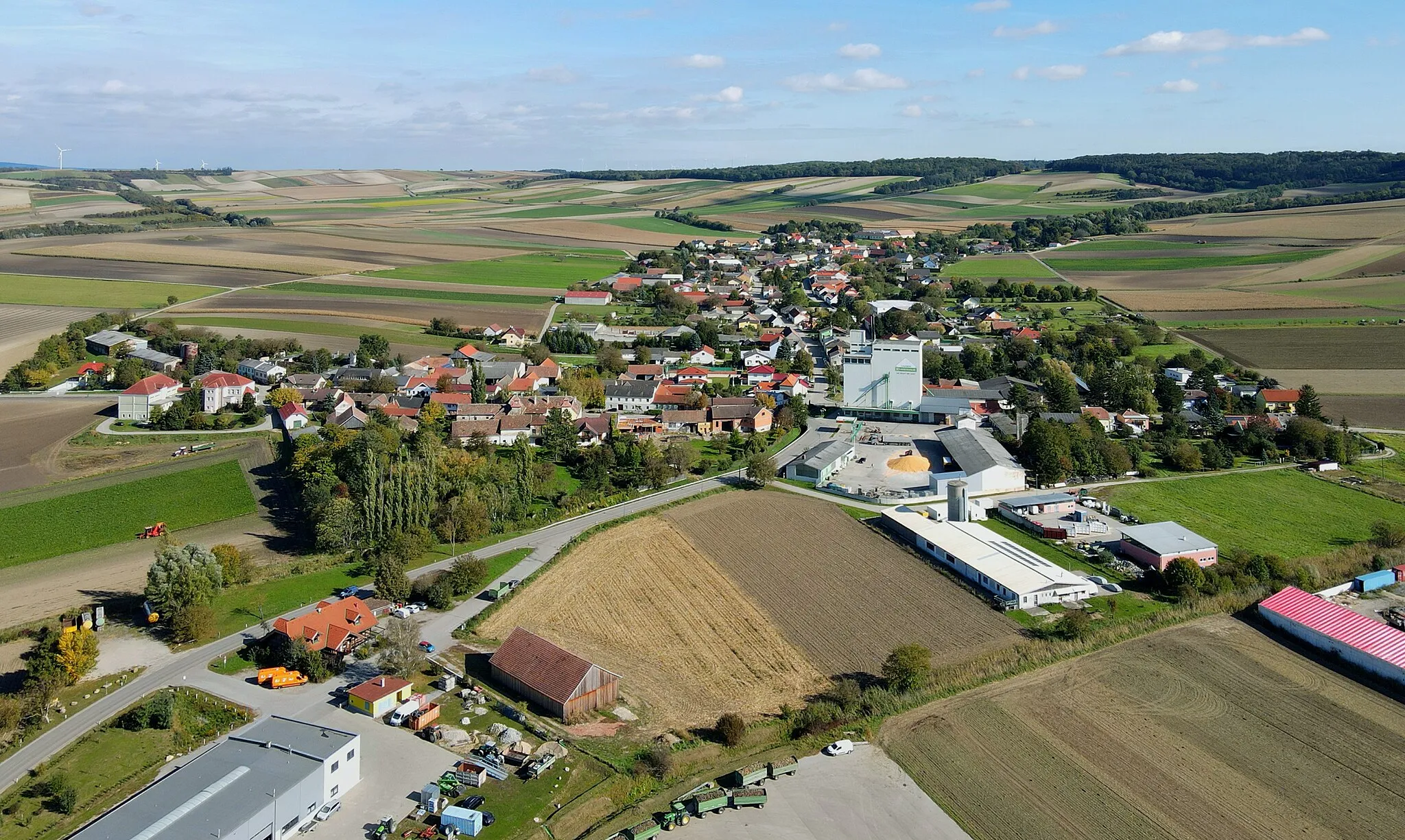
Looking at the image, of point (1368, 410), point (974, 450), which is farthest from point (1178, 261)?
point (974, 450)

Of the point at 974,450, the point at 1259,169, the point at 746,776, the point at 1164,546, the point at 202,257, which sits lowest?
the point at 746,776

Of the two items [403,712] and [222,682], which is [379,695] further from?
[222,682]

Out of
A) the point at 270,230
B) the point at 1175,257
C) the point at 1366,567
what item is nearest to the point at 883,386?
the point at 1366,567

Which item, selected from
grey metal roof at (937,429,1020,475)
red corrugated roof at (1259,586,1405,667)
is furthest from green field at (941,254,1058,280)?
red corrugated roof at (1259,586,1405,667)

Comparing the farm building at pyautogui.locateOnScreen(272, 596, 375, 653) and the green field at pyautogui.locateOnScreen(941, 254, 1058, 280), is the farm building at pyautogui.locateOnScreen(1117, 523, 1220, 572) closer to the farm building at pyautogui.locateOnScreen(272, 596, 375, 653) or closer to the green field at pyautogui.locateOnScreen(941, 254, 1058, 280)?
the farm building at pyautogui.locateOnScreen(272, 596, 375, 653)

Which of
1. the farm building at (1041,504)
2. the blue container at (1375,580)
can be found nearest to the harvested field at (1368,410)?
the blue container at (1375,580)

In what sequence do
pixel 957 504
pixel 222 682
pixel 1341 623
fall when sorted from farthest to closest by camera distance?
pixel 957 504, pixel 1341 623, pixel 222 682

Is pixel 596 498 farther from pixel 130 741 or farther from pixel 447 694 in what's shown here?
pixel 130 741
